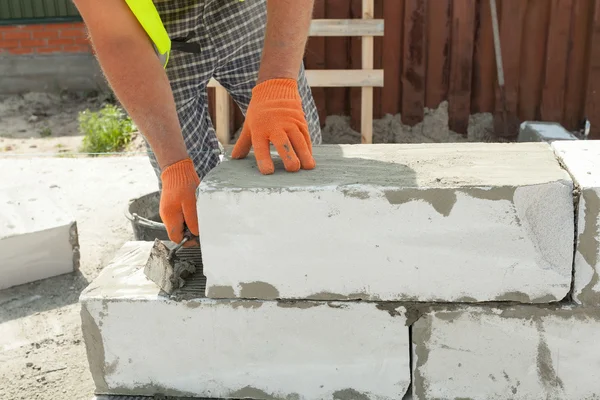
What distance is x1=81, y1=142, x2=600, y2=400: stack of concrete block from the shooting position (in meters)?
2.14

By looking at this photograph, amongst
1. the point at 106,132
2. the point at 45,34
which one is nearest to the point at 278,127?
the point at 106,132

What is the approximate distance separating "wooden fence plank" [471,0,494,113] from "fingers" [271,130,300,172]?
408 cm

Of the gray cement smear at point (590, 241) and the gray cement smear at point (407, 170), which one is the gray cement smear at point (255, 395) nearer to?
the gray cement smear at point (407, 170)

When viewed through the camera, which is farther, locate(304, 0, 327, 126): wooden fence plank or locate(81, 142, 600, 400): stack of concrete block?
locate(304, 0, 327, 126): wooden fence plank

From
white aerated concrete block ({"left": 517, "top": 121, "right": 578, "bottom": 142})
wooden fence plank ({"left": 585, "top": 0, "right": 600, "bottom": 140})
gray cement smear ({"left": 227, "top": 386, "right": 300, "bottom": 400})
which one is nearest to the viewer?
gray cement smear ({"left": 227, "top": 386, "right": 300, "bottom": 400})

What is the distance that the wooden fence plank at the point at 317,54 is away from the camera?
6031 mm

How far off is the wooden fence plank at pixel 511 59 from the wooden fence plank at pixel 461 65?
0.82ft

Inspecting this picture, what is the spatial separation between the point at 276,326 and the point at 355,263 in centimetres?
35

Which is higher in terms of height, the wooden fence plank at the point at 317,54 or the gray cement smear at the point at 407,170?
the gray cement smear at the point at 407,170

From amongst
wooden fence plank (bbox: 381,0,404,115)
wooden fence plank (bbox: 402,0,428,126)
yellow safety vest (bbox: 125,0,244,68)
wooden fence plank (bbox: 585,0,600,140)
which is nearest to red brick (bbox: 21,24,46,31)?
wooden fence plank (bbox: 381,0,404,115)

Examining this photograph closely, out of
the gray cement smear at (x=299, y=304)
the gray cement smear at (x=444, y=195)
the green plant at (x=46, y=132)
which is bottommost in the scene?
the green plant at (x=46, y=132)

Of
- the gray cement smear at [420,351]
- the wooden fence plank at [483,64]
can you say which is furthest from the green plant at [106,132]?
the gray cement smear at [420,351]

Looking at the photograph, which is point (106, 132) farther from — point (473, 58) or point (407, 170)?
point (407, 170)

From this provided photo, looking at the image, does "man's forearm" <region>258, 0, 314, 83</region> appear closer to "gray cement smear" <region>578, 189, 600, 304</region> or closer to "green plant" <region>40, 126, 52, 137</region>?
"gray cement smear" <region>578, 189, 600, 304</region>
